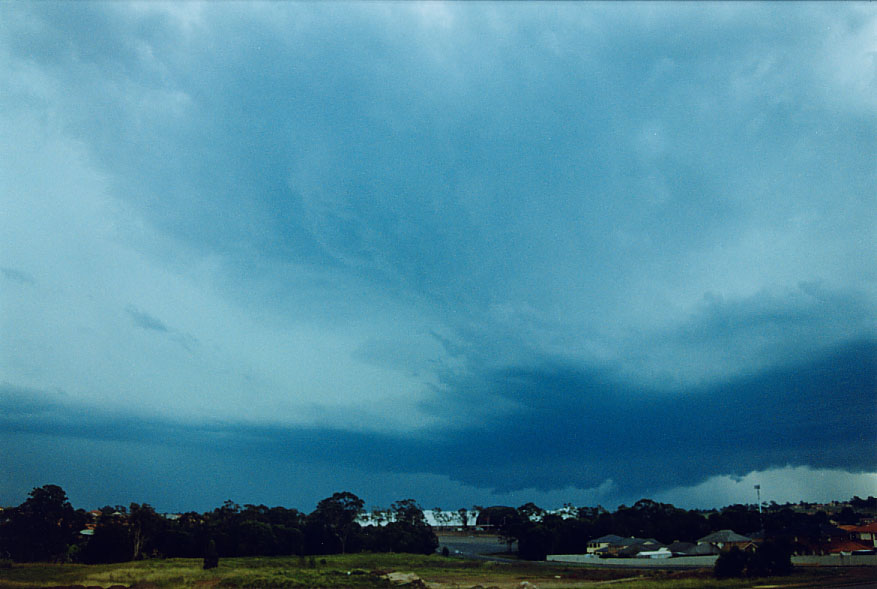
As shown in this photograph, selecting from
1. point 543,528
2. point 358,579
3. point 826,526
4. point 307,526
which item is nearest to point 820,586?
point 358,579

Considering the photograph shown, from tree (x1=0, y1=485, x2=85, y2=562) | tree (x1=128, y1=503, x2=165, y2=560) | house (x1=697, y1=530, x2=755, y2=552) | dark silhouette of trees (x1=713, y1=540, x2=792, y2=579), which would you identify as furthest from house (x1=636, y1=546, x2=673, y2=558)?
tree (x1=0, y1=485, x2=85, y2=562)

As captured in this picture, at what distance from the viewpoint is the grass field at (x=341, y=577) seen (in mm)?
58219

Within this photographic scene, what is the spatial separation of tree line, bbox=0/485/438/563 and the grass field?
5.86 meters

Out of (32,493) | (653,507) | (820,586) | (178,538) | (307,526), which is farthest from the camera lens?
(653,507)

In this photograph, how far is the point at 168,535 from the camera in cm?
8438

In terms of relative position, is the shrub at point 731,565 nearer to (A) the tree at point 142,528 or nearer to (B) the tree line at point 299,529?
(B) the tree line at point 299,529

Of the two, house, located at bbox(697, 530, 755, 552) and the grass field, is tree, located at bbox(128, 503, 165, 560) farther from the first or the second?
house, located at bbox(697, 530, 755, 552)

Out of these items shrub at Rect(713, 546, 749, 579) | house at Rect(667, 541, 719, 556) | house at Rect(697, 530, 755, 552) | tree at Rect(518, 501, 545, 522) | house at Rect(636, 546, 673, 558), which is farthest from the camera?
tree at Rect(518, 501, 545, 522)

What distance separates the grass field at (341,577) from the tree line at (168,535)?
19.2ft

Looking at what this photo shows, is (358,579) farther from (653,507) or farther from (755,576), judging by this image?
(653,507)

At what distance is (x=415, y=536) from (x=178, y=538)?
39575mm

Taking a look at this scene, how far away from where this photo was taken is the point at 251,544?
9275 centimetres

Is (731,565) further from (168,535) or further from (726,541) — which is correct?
(168,535)

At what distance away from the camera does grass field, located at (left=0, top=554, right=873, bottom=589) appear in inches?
2292
